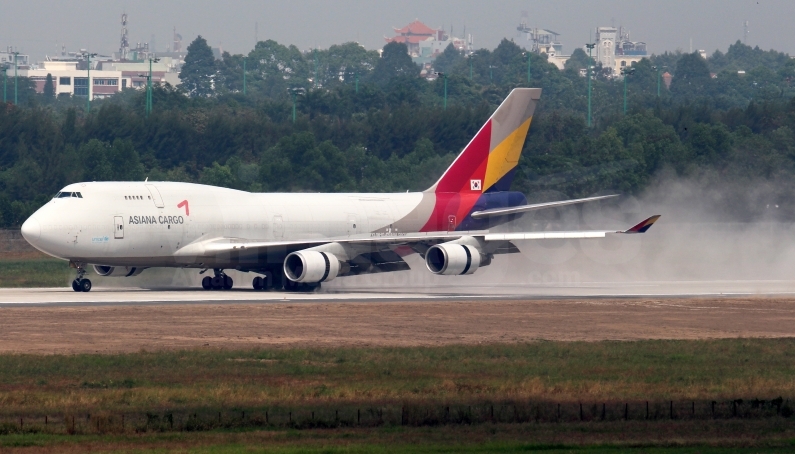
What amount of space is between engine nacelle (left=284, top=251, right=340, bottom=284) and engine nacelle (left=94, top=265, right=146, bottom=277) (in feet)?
19.3

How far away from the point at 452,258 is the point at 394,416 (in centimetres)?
2795

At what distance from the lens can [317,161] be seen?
85625 millimetres

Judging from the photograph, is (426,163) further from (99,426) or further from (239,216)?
(99,426)

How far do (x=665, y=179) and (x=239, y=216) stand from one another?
40488 millimetres

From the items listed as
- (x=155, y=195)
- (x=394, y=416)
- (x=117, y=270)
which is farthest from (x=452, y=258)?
(x=394, y=416)

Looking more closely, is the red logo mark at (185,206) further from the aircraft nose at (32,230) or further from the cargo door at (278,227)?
the aircraft nose at (32,230)

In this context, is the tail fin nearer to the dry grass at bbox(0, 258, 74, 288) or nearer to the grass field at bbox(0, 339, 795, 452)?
the dry grass at bbox(0, 258, 74, 288)

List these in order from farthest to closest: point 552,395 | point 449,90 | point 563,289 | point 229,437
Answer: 1. point 449,90
2. point 563,289
3. point 552,395
4. point 229,437

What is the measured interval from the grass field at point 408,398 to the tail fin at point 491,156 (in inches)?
976

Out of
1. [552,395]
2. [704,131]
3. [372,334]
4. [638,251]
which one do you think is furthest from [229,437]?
[704,131]

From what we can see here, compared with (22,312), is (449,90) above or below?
above

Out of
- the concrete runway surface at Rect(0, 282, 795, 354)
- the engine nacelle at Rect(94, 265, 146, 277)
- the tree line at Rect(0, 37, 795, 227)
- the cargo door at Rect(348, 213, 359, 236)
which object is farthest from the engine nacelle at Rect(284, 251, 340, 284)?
the tree line at Rect(0, 37, 795, 227)

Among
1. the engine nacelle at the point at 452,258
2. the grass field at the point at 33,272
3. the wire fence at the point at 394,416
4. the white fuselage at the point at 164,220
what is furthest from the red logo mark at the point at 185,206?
the wire fence at the point at 394,416

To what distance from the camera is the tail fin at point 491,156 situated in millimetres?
55500
